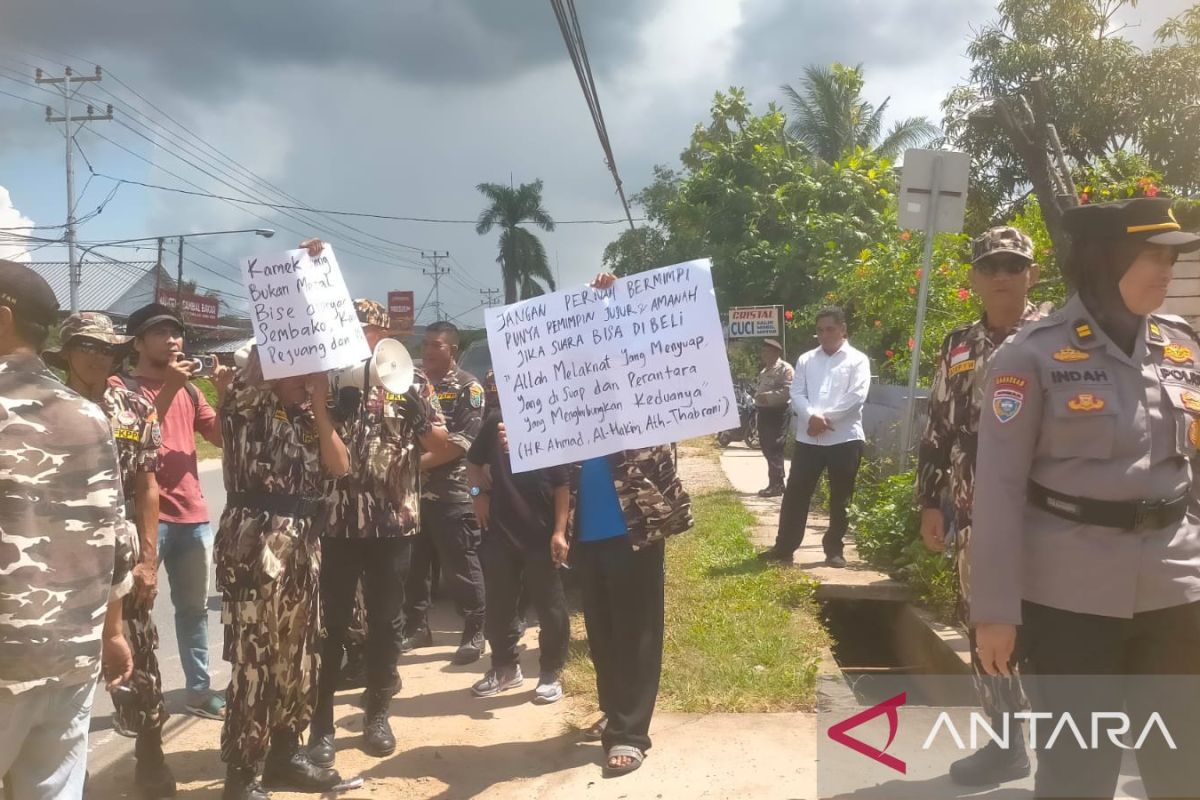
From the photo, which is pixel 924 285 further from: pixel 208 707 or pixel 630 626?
pixel 208 707

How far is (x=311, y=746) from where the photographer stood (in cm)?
403

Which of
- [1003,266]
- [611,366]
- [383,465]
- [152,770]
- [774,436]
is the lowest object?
[152,770]

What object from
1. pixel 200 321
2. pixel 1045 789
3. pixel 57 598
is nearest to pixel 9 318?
pixel 57 598

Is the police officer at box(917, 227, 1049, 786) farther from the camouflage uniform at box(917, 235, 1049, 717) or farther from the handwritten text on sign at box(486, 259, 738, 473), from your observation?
the handwritten text on sign at box(486, 259, 738, 473)

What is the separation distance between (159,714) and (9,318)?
1.98 m

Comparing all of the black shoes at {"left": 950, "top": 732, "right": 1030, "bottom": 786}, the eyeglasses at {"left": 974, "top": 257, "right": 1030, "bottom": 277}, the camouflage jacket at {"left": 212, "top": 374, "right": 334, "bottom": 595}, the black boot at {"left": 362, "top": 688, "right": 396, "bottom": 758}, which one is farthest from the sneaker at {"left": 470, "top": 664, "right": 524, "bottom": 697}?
the eyeglasses at {"left": 974, "top": 257, "right": 1030, "bottom": 277}

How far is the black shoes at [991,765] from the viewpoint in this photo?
141 inches

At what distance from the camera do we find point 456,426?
585 centimetres

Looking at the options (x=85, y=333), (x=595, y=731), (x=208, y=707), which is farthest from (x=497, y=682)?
(x=85, y=333)

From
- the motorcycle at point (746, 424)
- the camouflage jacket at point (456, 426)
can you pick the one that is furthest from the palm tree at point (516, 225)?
the camouflage jacket at point (456, 426)

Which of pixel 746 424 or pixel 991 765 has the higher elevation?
pixel 746 424

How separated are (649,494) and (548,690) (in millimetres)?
1483

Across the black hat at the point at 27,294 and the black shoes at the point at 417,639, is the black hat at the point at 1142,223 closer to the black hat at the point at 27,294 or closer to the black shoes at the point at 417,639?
the black hat at the point at 27,294

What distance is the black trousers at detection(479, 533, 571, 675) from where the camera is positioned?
16.2 ft
